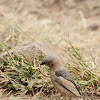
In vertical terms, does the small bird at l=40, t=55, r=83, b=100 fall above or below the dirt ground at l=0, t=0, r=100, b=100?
below

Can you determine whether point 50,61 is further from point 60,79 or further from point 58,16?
point 58,16

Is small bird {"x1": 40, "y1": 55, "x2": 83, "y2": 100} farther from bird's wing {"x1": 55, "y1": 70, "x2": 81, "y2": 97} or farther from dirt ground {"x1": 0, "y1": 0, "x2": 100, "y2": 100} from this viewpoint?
dirt ground {"x1": 0, "y1": 0, "x2": 100, "y2": 100}

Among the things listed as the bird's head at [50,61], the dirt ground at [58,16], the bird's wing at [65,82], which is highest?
the dirt ground at [58,16]

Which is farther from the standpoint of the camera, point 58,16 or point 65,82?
point 58,16

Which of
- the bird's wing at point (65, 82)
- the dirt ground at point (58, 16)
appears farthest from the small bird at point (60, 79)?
the dirt ground at point (58, 16)

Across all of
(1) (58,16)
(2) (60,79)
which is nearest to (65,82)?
(2) (60,79)

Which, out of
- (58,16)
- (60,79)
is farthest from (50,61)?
(58,16)

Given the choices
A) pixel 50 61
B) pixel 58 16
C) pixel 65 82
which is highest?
pixel 58 16

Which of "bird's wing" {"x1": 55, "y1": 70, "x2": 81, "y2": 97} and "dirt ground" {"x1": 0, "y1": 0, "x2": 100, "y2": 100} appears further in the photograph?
"dirt ground" {"x1": 0, "y1": 0, "x2": 100, "y2": 100}

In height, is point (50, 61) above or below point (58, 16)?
below

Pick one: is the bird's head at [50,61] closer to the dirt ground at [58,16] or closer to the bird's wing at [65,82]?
the bird's wing at [65,82]

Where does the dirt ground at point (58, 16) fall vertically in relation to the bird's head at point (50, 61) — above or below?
above

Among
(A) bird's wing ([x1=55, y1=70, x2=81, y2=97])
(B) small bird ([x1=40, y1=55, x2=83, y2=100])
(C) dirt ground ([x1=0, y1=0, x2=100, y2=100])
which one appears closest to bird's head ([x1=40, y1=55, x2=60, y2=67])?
(B) small bird ([x1=40, y1=55, x2=83, y2=100])

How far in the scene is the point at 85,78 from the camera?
353cm
